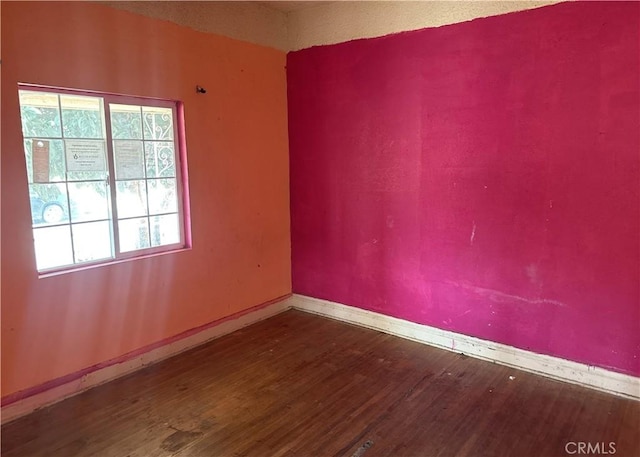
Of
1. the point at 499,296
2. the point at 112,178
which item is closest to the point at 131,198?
the point at 112,178

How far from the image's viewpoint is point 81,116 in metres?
3.02

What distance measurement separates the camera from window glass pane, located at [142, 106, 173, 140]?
342 centimetres

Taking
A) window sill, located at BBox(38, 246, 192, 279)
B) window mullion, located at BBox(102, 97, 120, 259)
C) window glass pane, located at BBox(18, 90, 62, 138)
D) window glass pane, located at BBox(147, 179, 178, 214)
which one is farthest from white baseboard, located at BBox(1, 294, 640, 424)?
window glass pane, located at BBox(18, 90, 62, 138)

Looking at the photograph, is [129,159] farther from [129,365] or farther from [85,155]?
[129,365]

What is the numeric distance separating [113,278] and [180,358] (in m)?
0.88

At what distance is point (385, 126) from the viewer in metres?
3.82

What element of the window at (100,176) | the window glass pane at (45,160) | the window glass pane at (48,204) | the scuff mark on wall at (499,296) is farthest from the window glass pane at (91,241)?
the scuff mark on wall at (499,296)

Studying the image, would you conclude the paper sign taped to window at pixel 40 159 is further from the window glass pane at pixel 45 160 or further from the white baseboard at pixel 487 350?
the white baseboard at pixel 487 350

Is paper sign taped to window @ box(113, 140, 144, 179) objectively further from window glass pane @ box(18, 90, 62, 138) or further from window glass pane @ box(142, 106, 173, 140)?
window glass pane @ box(18, 90, 62, 138)

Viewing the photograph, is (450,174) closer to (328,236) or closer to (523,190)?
(523,190)

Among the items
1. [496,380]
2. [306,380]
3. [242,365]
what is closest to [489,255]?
[496,380]

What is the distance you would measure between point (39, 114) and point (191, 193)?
1206 millimetres

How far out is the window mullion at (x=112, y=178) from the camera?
3.13 metres

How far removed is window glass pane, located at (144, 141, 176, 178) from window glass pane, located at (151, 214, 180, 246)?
348 mm
